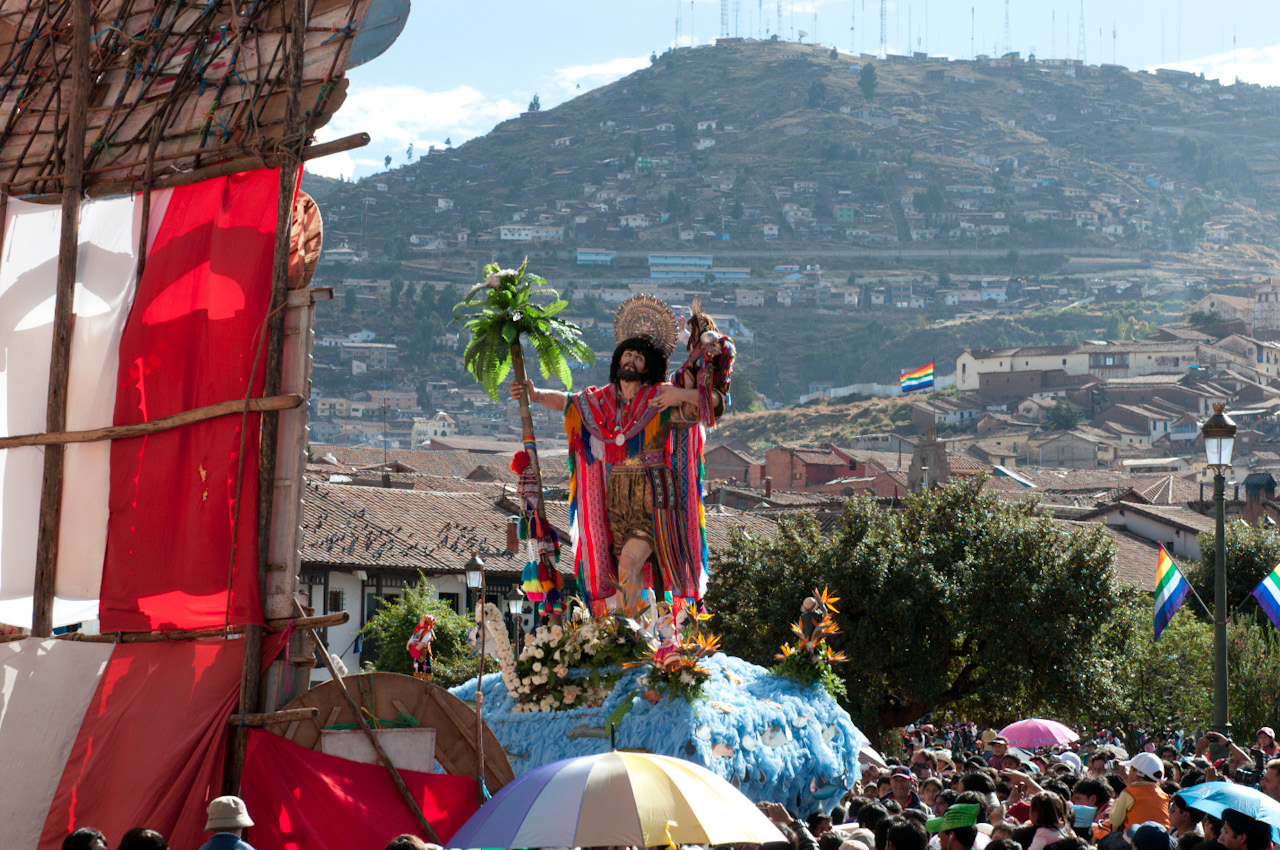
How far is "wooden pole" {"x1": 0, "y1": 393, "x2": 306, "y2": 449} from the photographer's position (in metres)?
9.02

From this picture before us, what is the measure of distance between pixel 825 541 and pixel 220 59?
19.4 m

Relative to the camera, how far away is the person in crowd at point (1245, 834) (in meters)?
7.51

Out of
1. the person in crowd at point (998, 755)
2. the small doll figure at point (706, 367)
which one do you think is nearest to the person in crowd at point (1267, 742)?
the person in crowd at point (998, 755)

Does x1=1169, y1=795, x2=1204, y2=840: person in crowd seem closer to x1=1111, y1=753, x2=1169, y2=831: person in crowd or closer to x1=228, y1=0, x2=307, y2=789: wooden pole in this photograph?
x1=1111, y1=753, x2=1169, y2=831: person in crowd

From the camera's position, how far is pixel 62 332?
10.2 m

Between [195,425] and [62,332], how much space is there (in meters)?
→ 1.43

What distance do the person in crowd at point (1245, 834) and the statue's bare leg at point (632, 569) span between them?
637cm

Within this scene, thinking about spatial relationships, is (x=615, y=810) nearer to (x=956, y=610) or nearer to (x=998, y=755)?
(x=998, y=755)

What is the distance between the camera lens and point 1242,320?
168 meters

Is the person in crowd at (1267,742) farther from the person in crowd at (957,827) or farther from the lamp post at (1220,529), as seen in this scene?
the person in crowd at (957,827)

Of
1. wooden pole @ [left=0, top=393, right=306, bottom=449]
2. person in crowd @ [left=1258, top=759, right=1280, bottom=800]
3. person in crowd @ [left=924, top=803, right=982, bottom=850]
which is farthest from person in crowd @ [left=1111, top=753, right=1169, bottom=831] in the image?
wooden pole @ [left=0, top=393, right=306, bottom=449]

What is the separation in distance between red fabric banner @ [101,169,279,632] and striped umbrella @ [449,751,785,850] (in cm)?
260

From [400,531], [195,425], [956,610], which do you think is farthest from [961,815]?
[400,531]

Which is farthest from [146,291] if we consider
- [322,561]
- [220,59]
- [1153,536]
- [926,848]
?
[1153,536]
